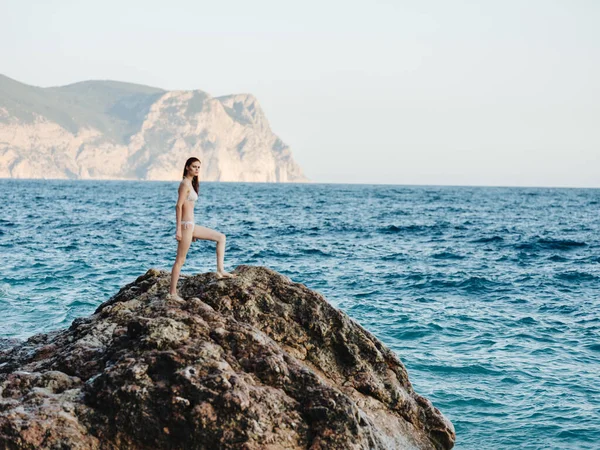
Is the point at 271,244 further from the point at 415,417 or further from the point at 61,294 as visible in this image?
the point at 415,417

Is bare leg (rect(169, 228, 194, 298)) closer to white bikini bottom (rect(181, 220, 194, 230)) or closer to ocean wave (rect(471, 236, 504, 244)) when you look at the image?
white bikini bottom (rect(181, 220, 194, 230))

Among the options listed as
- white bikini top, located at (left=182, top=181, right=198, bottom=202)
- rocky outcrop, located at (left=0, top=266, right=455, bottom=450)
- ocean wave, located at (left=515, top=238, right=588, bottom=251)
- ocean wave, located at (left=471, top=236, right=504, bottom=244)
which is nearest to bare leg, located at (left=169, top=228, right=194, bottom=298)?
rocky outcrop, located at (left=0, top=266, right=455, bottom=450)

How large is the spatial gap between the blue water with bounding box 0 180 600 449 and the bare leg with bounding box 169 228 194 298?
15.2ft

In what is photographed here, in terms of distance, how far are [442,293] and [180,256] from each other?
45.1ft

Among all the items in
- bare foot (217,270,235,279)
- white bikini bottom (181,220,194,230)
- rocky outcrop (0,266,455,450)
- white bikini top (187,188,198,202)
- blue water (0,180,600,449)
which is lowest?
blue water (0,180,600,449)

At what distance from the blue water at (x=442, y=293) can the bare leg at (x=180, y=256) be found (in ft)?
15.2

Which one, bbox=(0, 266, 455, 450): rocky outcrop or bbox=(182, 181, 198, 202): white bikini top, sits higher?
bbox=(182, 181, 198, 202): white bikini top

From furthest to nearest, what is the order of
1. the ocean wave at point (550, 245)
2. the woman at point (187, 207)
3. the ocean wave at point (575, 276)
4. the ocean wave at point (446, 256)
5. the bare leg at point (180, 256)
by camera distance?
the ocean wave at point (550, 245)
the ocean wave at point (446, 256)
the ocean wave at point (575, 276)
the woman at point (187, 207)
the bare leg at point (180, 256)

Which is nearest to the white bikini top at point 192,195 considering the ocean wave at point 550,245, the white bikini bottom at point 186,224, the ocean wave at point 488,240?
the white bikini bottom at point 186,224

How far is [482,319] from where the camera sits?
53.2 ft

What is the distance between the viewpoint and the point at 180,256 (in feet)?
24.5

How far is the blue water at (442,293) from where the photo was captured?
10.5m

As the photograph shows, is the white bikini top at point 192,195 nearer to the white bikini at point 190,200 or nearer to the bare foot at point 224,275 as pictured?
the white bikini at point 190,200

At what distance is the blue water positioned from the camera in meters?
10.5
